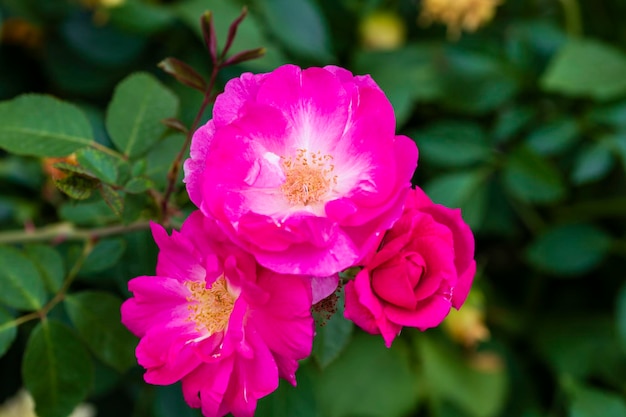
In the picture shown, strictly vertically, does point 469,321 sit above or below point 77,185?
below

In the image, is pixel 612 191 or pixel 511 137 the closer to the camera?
pixel 511 137

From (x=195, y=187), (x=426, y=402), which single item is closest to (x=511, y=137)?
(x=426, y=402)

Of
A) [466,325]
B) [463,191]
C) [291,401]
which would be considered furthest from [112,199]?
[466,325]

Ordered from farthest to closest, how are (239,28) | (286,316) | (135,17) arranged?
(135,17), (239,28), (286,316)

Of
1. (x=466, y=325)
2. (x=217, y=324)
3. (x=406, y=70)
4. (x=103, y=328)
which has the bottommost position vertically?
(x=466, y=325)

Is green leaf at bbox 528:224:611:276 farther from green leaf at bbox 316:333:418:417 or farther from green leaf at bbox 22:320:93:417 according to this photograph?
green leaf at bbox 22:320:93:417

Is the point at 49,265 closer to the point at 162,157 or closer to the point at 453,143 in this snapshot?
the point at 162,157

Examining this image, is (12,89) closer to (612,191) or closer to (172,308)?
(172,308)
